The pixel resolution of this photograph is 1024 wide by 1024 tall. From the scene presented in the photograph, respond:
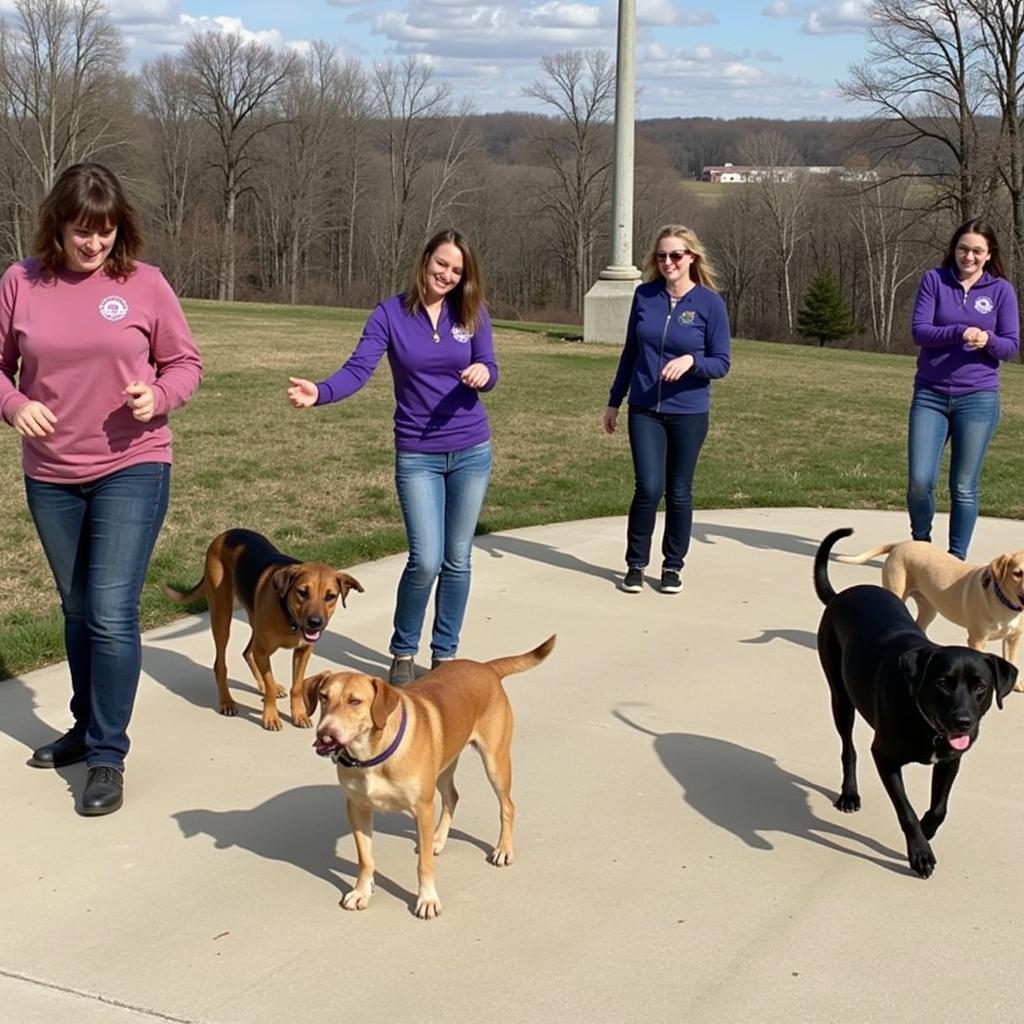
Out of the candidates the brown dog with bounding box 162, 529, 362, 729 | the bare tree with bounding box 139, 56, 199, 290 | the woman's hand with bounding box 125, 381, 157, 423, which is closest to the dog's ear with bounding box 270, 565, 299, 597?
the brown dog with bounding box 162, 529, 362, 729

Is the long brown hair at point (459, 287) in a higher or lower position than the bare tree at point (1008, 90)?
lower

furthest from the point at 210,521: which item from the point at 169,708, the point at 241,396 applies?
the point at 241,396

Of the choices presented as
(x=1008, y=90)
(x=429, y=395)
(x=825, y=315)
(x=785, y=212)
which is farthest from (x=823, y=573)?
(x=785, y=212)

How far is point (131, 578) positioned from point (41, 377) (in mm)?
708

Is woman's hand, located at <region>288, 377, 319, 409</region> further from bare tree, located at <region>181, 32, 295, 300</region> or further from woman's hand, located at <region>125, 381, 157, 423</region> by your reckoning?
bare tree, located at <region>181, 32, 295, 300</region>

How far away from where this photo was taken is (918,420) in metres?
7.24

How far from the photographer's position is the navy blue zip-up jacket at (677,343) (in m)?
6.87

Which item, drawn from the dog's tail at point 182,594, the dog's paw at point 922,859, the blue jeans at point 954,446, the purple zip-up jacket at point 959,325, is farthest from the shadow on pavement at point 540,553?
the dog's paw at point 922,859

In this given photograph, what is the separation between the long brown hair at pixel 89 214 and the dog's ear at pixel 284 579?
3.98ft

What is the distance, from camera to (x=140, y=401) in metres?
3.93

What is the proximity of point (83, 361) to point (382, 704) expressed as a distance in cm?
163

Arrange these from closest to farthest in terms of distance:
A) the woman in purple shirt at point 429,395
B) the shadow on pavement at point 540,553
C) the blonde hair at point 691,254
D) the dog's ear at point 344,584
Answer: the dog's ear at point 344,584 → the woman in purple shirt at point 429,395 → the blonde hair at point 691,254 → the shadow on pavement at point 540,553

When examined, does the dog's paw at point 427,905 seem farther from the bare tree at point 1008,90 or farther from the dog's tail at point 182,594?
the bare tree at point 1008,90

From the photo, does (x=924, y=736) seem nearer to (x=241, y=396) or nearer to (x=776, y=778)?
(x=776, y=778)
